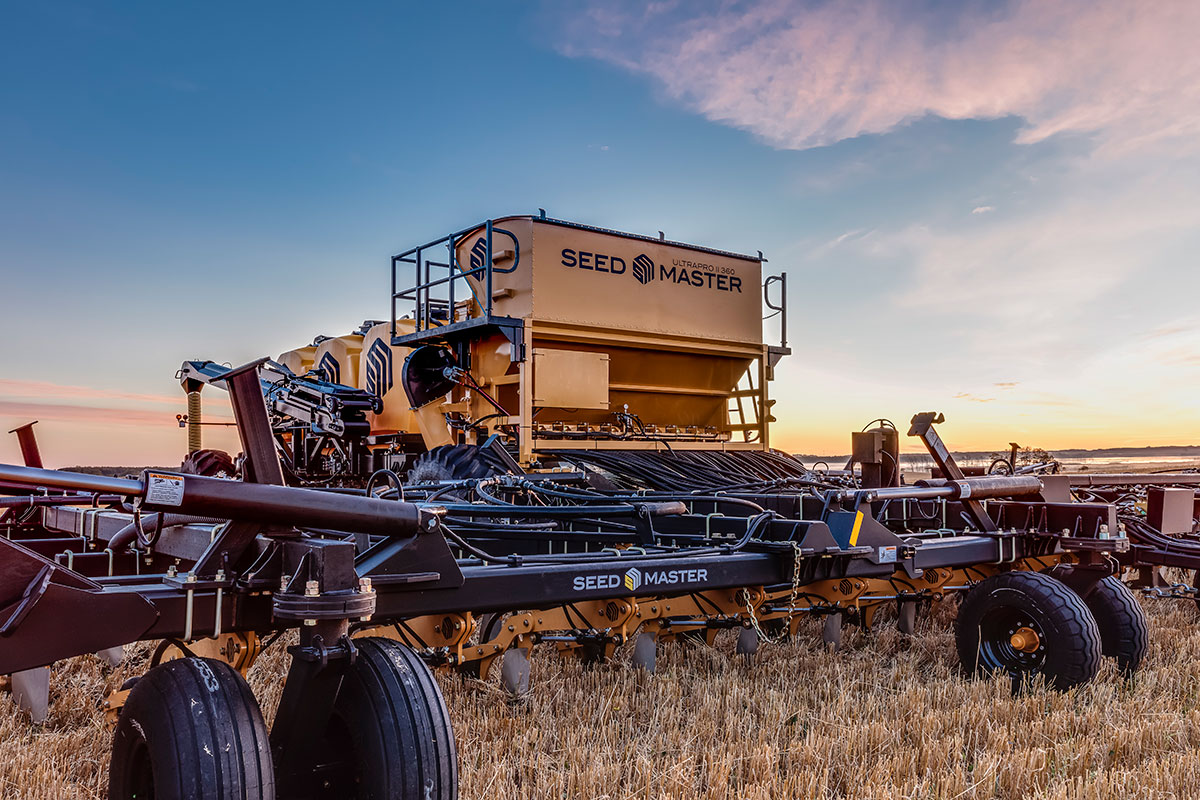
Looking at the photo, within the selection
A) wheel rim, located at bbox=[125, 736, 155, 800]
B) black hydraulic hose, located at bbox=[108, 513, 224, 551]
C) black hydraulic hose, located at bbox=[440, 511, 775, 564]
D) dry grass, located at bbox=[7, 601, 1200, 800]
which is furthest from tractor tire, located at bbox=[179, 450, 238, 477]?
wheel rim, located at bbox=[125, 736, 155, 800]

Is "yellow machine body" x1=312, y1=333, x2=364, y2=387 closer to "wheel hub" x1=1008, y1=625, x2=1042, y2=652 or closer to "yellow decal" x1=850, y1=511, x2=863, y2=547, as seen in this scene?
"yellow decal" x1=850, y1=511, x2=863, y2=547

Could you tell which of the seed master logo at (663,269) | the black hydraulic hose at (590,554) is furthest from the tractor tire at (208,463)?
the black hydraulic hose at (590,554)

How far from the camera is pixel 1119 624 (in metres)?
4.73

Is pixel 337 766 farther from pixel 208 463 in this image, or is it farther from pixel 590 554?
pixel 208 463

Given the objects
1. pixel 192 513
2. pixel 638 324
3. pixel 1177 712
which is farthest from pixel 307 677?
pixel 638 324

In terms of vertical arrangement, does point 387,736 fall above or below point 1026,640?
above

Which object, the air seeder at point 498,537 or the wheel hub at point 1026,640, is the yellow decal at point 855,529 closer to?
the air seeder at point 498,537

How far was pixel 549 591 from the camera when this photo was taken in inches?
123

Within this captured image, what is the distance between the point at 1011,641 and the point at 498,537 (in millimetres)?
2545

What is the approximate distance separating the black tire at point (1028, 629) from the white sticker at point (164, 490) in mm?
3733

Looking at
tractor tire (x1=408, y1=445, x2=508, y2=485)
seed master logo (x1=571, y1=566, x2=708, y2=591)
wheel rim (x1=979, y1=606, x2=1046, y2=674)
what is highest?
tractor tire (x1=408, y1=445, x2=508, y2=485)

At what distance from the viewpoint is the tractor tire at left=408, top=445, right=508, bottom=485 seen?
6.57 metres

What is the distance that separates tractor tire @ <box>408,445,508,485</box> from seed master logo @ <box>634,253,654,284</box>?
2.57 m

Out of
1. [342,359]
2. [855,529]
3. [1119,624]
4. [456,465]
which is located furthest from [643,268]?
[1119,624]
